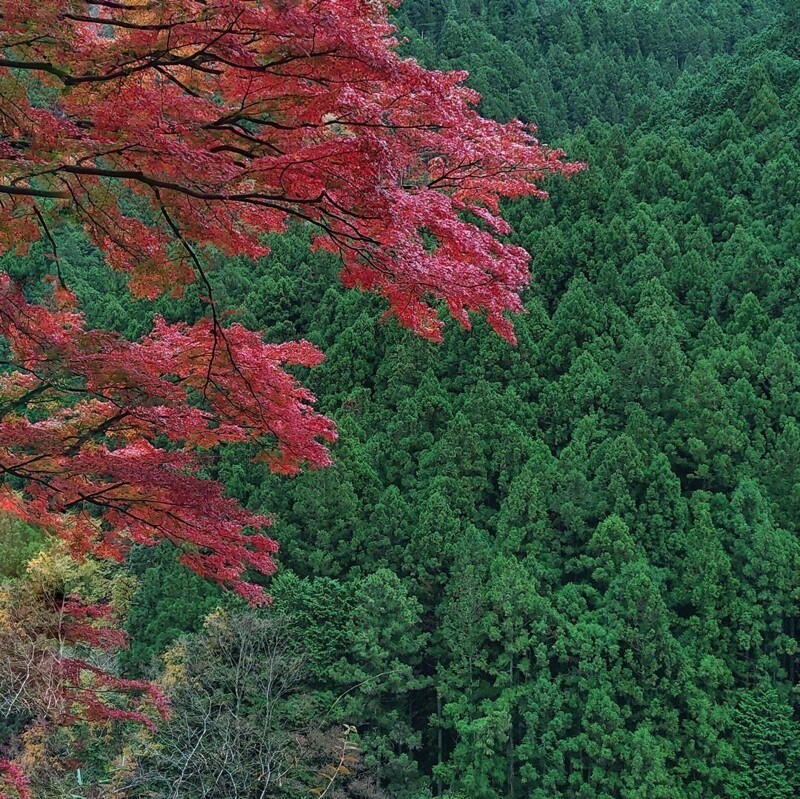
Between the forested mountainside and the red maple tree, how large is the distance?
7.91m

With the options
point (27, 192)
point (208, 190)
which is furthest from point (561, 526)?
point (27, 192)

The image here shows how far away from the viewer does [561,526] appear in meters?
18.5

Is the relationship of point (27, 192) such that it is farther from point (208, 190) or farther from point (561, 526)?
point (561, 526)

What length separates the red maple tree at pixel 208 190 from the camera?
9.20 feet

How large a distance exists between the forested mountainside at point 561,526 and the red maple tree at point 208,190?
311 inches

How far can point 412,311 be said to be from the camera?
3449 mm

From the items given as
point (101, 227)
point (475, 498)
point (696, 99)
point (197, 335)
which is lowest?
point (475, 498)

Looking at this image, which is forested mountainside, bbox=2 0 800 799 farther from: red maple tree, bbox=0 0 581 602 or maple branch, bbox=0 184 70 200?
maple branch, bbox=0 184 70 200

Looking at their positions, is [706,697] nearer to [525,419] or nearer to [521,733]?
[521,733]

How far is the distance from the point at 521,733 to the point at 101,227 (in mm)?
15001

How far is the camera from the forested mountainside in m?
15.2

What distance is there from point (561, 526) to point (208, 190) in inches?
646

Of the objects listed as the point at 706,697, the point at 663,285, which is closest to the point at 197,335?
the point at 706,697

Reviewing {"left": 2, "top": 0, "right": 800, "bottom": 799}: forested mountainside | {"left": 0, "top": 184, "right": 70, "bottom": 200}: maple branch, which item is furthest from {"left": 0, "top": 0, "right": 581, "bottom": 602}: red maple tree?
{"left": 2, "top": 0, "right": 800, "bottom": 799}: forested mountainside
